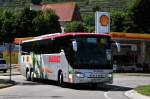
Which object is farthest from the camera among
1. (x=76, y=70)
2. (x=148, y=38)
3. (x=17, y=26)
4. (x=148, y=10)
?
(x=17, y=26)

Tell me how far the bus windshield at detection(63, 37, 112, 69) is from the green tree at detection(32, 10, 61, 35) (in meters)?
85.7

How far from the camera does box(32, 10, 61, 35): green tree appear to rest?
118438 millimetres

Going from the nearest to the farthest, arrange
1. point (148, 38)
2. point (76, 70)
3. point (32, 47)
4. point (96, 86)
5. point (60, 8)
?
1. point (76, 70)
2. point (96, 86)
3. point (32, 47)
4. point (148, 38)
5. point (60, 8)

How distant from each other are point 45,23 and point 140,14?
29.3 m

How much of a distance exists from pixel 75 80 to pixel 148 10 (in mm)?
71129

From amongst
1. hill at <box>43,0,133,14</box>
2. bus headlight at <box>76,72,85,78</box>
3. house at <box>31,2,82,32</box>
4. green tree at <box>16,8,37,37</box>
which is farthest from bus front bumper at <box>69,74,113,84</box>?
house at <box>31,2,82,32</box>

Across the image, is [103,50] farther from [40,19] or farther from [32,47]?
[40,19]

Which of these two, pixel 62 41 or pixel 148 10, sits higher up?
pixel 148 10

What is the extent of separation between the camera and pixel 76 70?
2978cm


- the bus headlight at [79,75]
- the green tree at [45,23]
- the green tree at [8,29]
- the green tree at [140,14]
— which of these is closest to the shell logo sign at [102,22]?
the green tree at [140,14]

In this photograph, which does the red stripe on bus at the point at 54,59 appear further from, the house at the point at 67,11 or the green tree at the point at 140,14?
the house at the point at 67,11

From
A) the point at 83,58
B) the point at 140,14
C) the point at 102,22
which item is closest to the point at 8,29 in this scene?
the point at 140,14

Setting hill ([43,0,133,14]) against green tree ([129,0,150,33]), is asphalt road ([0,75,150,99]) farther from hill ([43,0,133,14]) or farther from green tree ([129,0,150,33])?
hill ([43,0,133,14])

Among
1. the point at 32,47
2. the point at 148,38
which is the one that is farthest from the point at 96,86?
the point at 148,38
